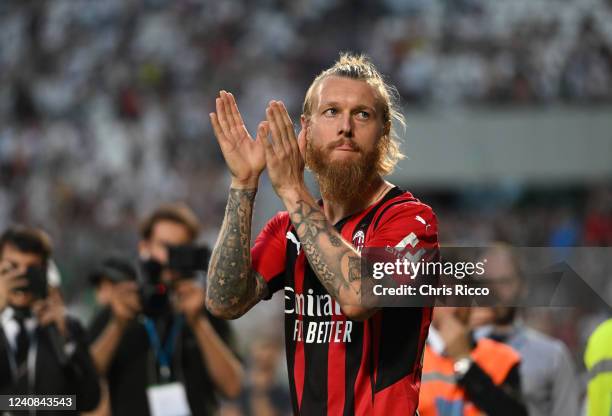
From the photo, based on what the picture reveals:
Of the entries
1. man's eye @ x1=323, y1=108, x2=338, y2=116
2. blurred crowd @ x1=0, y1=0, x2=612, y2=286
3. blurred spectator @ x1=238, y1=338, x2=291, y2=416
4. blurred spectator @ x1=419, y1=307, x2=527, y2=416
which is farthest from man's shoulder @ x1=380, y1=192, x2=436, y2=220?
blurred crowd @ x1=0, y1=0, x2=612, y2=286

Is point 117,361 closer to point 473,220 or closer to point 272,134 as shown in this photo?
point 272,134

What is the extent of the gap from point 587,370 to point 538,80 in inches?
492

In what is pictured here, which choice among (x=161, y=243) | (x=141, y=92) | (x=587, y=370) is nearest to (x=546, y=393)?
(x=587, y=370)

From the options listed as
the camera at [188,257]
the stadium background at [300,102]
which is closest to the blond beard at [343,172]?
the camera at [188,257]

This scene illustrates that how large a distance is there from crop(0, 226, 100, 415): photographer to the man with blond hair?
4.97 ft

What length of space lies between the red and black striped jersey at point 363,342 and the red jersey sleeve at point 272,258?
0.10 m

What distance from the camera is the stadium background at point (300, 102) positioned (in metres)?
15.2

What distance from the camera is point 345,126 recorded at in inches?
123

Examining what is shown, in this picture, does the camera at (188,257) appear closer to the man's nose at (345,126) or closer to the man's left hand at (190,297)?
the man's left hand at (190,297)

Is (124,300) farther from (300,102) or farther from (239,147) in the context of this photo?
(300,102)

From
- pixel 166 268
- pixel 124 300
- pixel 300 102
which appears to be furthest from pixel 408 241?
pixel 300 102

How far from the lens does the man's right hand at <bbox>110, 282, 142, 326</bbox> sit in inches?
212

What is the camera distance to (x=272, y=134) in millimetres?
3062

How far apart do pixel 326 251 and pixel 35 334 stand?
2097mm
